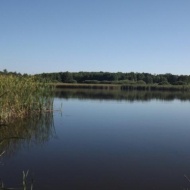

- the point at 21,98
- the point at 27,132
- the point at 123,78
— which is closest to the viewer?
the point at 27,132

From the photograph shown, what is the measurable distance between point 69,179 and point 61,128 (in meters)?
7.81

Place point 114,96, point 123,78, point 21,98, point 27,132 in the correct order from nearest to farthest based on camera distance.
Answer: point 27,132 → point 21,98 → point 114,96 → point 123,78

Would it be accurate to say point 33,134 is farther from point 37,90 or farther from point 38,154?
point 37,90

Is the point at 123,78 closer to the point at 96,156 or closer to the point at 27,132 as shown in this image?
the point at 27,132

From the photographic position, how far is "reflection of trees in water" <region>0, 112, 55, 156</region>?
12039 mm

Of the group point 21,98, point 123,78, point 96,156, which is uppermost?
point 21,98

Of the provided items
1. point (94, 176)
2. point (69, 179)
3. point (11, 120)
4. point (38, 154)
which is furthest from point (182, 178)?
point (11, 120)

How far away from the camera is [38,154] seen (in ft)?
35.6

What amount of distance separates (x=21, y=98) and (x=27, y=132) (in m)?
3.42

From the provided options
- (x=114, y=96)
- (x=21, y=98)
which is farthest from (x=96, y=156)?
(x=114, y=96)

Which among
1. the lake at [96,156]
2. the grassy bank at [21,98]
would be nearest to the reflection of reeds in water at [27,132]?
the lake at [96,156]

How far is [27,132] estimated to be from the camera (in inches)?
581

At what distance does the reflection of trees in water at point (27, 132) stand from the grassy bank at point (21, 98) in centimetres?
47

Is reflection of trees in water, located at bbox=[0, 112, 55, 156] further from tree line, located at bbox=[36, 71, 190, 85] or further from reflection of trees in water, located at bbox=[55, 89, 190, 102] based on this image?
tree line, located at bbox=[36, 71, 190, 85]
